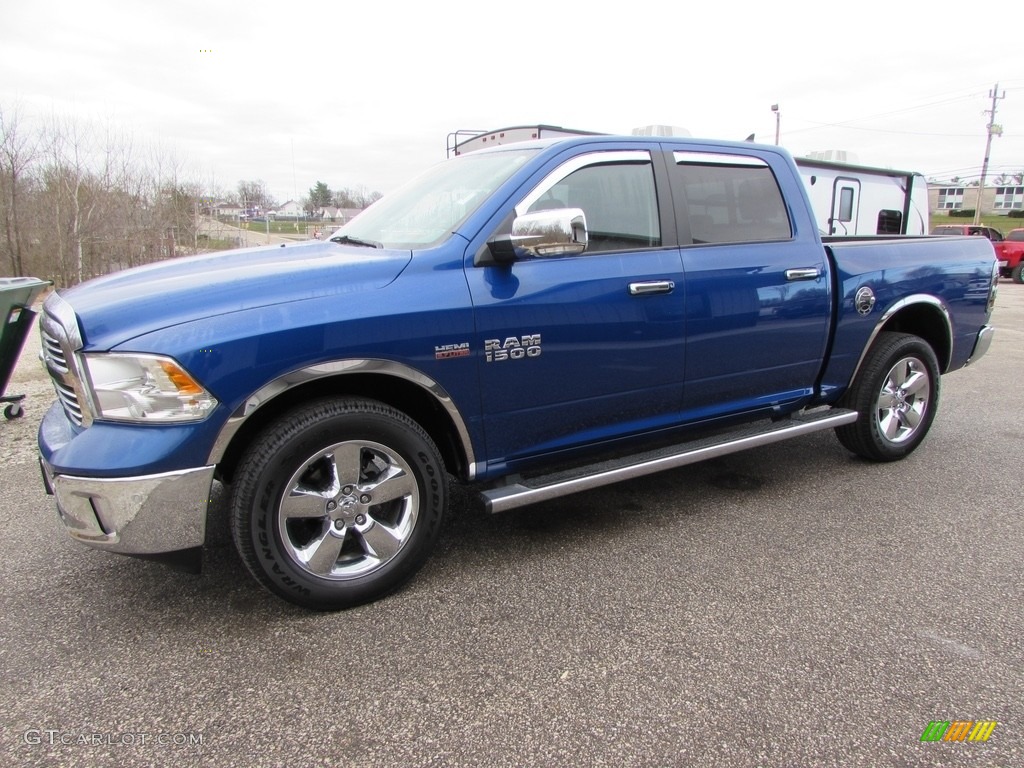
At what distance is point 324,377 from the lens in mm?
2434

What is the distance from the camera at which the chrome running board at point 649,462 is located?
282 cm

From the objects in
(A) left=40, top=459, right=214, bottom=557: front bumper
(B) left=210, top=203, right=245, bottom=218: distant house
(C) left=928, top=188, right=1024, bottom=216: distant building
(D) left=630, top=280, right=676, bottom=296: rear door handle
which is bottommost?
(A) left=40, top=459, right=214, bottom=557: front bumper

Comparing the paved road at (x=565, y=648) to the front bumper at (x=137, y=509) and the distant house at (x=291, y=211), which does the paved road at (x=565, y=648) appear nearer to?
the front bumper at (x=137, y=509)

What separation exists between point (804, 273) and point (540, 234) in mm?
1759

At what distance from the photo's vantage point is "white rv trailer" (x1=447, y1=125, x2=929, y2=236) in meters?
11.2

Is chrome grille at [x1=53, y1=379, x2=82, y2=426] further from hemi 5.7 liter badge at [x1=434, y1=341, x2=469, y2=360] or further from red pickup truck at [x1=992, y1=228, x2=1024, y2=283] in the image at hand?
red pickup truck at [x1=992, y1=228, x2=1024, y2=283]

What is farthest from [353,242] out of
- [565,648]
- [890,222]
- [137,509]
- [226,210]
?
[226,210]

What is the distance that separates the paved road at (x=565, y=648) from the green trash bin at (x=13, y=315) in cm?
163

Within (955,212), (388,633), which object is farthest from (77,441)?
(955,212)

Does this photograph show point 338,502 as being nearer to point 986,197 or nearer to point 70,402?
point 70,402

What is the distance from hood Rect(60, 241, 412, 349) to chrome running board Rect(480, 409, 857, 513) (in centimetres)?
104

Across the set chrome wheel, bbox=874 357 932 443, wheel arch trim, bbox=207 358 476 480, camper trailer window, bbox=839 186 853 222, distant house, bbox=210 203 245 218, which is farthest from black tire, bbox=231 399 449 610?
distant house, bbox=210 203 245 218

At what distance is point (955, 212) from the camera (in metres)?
67.3

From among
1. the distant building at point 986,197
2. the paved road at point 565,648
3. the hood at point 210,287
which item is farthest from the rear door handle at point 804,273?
the distant building at point 986,197
